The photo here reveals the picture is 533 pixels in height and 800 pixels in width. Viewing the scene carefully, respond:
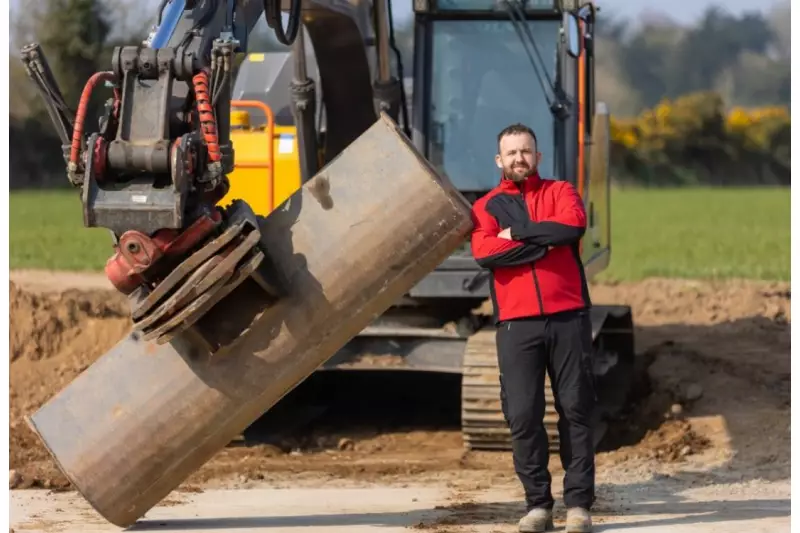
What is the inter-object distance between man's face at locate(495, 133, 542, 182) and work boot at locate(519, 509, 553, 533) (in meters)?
1.50

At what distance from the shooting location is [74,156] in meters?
6.37

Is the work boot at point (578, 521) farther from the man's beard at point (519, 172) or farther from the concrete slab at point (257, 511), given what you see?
the man's beard at point (519, 172)

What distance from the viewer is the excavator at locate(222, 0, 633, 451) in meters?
9.55

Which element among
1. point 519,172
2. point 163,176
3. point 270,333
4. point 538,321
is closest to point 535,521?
point 538,321

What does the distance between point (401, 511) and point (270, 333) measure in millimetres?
1419

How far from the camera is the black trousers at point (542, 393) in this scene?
6.89 metres

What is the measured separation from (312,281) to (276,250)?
208 millimetres

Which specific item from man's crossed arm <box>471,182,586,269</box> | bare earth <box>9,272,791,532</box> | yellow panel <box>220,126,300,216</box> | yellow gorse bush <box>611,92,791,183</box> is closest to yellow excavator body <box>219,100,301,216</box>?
yellow panel <box>220,126,300,216</box>

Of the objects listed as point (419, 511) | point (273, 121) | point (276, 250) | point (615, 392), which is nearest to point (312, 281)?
point (276, 250)

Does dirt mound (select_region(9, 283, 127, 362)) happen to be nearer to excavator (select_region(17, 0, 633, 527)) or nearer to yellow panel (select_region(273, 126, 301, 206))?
yellow panel (select_region(273, 126, 301, 206))

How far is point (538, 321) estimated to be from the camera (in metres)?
6.88

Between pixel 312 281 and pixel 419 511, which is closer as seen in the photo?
pixel 312 281

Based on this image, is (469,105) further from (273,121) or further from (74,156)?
(74,156)

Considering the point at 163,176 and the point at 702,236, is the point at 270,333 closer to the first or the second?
the point at 163,176
